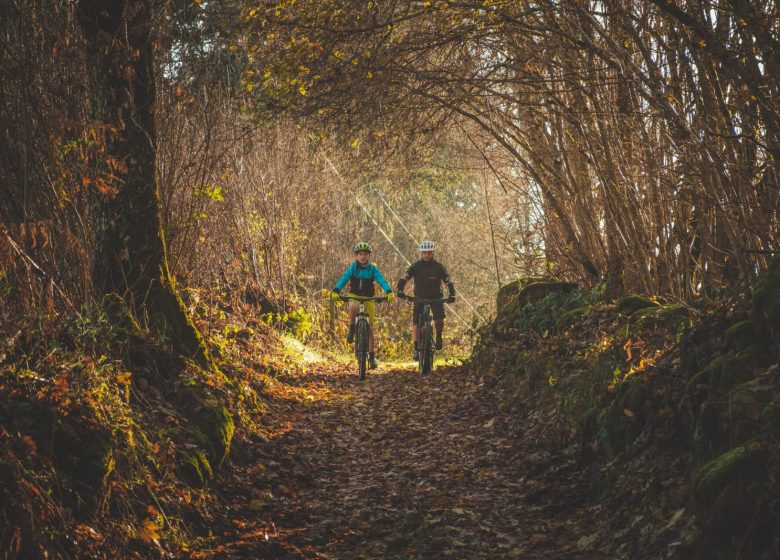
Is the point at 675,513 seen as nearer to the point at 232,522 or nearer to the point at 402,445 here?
the point at 232,522

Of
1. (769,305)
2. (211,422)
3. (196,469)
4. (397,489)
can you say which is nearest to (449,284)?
(397,489)

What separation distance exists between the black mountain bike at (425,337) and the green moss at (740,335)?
761 cm

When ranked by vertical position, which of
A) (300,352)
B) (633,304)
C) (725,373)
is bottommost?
(300,352)

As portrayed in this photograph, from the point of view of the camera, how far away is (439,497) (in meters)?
6.11

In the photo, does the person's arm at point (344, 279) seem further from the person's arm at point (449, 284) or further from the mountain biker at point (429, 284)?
the person's arm at point (449, 284)

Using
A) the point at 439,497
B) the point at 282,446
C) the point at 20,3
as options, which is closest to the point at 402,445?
the point at 282,446

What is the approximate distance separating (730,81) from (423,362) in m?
7.61

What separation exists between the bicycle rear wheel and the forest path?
2.85 metres

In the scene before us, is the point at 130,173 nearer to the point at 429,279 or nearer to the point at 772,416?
the point at 772,416

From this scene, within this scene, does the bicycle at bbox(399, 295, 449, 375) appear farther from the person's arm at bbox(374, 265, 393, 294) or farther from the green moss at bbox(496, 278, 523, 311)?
the green moss at bbox(496, 278, 523, 311)

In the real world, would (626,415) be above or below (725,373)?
below

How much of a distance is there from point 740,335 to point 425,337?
7851 mm

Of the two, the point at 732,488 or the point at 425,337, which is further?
the point at 425,337

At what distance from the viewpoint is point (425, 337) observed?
1278 centimetres
